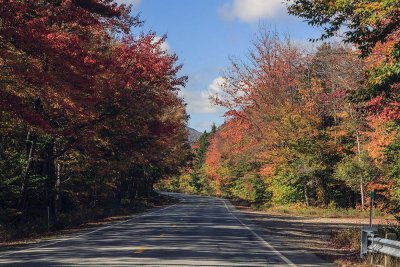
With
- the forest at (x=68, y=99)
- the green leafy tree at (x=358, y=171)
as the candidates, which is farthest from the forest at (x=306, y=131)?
the forest at (x=68, y=99)

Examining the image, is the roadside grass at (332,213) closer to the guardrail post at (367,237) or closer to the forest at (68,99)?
the forest at (68,99)

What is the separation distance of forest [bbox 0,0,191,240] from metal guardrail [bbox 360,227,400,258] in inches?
406

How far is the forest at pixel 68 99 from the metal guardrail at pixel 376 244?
1030 centimetres

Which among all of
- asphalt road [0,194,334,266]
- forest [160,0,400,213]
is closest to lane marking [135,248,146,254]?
asphalt road [0,194,334,266]

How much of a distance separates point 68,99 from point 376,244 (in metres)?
13.5

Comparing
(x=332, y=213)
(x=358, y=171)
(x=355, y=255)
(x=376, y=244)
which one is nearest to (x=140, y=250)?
(x=355, y=255)

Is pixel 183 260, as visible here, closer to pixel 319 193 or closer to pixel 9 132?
pixel 9 132

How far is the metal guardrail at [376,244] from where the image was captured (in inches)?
387

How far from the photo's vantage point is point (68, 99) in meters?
19.3

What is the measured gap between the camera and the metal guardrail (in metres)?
9.84

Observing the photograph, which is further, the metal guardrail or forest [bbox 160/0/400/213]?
forest [bbox 160/0/400/213]

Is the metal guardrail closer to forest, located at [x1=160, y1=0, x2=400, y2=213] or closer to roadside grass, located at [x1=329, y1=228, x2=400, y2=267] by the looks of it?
roadside grass, located at [x1=329, y1=228, x2=400, y2=267]

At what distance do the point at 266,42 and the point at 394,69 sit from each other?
35.7m

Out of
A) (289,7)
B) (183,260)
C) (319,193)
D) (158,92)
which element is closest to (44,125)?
(183,260)
